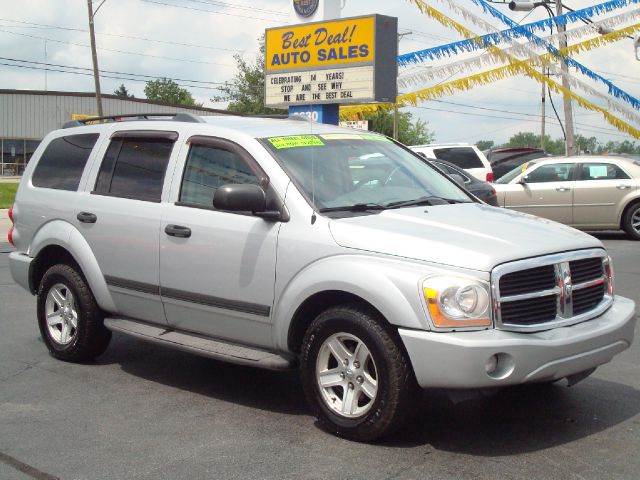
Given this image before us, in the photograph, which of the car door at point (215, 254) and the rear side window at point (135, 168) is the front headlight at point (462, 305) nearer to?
the car door at point (215, 254)

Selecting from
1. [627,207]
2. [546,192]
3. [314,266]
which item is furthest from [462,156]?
[314,266]

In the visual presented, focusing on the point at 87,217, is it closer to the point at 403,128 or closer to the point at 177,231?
the point at 177,231

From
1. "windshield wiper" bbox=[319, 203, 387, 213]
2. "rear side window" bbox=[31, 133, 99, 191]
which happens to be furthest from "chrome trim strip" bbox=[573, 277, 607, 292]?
"rear side window" bbox=[31, 133, 99, 191]

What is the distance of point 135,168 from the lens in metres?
6.30

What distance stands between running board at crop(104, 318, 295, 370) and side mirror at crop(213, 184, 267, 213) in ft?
2.91

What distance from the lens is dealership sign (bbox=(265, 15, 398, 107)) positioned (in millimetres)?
19219

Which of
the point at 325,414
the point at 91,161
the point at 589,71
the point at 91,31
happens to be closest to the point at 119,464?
the point at 325,414

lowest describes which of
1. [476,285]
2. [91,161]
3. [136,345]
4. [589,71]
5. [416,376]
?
[136,345]

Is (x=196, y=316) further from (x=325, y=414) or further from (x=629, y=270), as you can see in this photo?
(x=629, y=270)

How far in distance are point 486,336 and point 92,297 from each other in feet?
10.8

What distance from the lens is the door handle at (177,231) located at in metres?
5.66

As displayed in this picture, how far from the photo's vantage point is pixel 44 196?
22.8 feet

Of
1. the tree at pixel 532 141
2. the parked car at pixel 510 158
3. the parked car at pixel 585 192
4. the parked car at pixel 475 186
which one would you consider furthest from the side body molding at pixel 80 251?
the tree at pixel 532 141

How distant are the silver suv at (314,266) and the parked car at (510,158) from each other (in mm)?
21371
